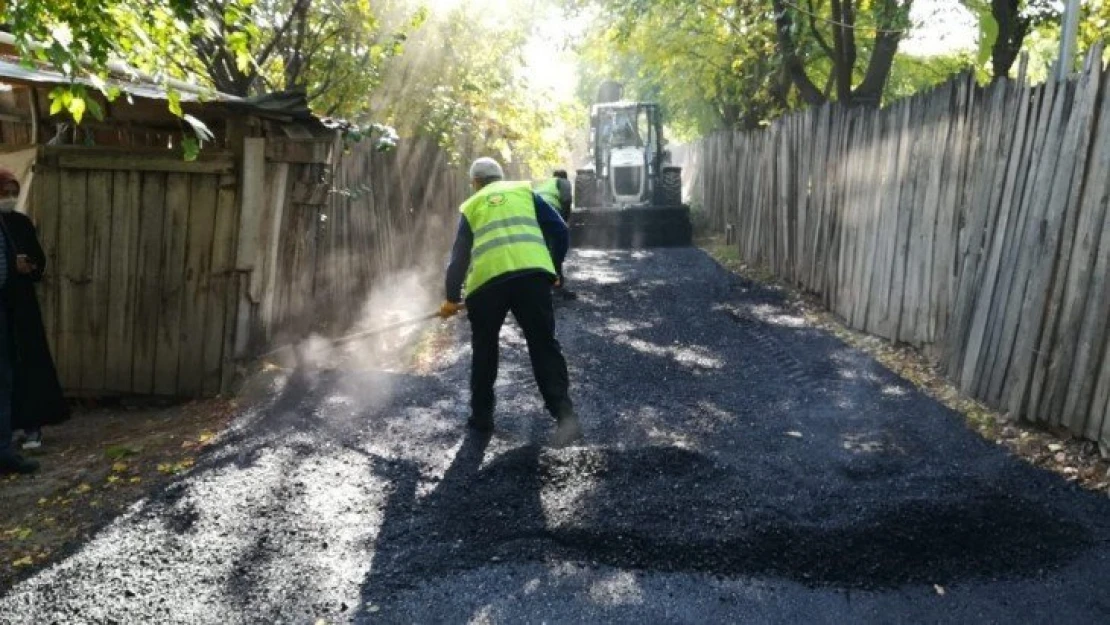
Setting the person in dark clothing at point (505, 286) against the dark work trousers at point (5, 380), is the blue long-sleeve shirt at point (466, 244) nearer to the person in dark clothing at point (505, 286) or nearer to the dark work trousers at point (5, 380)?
the person in dark clothing at point (505, 286)

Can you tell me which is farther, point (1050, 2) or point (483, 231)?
point (1050, 2)

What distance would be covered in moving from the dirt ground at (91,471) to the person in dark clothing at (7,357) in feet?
0.27

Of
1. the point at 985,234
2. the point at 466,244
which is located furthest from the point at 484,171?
the point at 985,234

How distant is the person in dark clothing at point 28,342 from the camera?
4863 mm

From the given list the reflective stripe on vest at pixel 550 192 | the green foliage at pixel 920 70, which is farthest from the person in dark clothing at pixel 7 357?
the green foliage at pixel 920 70

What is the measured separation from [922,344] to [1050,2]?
6.54m

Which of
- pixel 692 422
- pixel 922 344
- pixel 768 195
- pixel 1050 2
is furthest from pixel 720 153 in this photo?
pixel 692 422

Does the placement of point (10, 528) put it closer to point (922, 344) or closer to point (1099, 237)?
point (1099, 237)

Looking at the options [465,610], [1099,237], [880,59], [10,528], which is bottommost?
[10,528]

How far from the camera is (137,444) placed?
5086mm

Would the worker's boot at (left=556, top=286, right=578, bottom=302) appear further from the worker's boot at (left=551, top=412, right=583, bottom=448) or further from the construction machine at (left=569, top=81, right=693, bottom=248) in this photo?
the construction machine at (left=569, top=81, right=693, bottom=248)

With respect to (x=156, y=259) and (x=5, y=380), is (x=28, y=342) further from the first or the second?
(x=156, y=259)

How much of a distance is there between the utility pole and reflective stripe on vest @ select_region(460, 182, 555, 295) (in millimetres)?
3293

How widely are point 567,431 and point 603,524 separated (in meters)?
1.24
